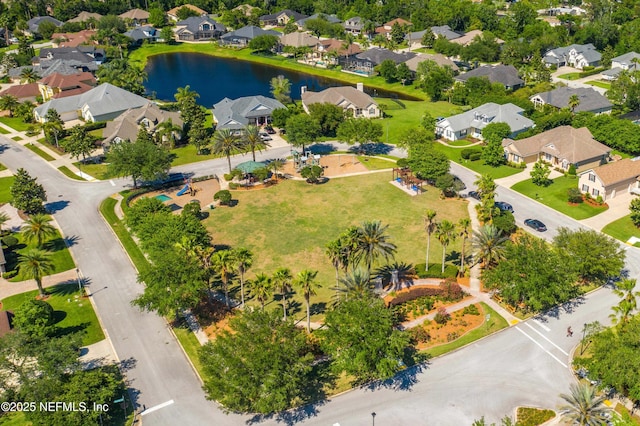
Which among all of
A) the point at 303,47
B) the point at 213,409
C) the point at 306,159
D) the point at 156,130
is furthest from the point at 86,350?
the point at 303,47

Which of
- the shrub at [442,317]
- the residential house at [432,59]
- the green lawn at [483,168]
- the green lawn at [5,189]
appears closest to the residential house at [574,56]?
the residential house at [432,59]

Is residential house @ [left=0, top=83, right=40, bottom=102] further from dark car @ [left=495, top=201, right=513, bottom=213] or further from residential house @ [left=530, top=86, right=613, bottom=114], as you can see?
residential house @ [left=530, top=86, right=613, bottom=114]

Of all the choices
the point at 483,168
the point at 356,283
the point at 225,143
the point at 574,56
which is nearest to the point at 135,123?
the point at 225,143

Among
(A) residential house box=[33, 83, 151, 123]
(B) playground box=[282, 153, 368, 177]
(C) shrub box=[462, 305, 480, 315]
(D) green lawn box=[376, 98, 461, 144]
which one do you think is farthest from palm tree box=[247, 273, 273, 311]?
(A) residential house box=[33, 83, 151, 123]

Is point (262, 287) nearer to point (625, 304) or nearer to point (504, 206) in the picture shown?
point (625, 304)

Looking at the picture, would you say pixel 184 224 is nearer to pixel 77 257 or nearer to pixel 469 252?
pixel 77 257
